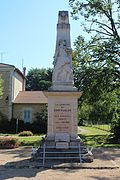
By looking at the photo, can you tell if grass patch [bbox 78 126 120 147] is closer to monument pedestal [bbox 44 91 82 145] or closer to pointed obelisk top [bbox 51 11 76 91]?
monument pedestal [bbox 44 91 82 145]

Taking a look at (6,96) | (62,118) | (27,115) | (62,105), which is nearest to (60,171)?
(62,118)

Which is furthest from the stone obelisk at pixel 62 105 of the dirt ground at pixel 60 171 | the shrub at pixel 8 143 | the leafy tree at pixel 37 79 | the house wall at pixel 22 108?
the leafy tree at pixel 37 79

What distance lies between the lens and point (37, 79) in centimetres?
8781

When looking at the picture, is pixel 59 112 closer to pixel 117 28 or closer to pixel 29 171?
pixel 29 171

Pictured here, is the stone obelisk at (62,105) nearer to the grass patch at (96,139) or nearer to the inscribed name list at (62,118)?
the inscribed name list at (62,118)

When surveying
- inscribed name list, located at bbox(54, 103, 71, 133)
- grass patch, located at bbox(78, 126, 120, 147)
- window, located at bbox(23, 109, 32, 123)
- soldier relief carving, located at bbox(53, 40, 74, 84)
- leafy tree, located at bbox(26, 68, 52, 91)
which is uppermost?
leafy tree, located at bbox(26, 68, 52, 91)

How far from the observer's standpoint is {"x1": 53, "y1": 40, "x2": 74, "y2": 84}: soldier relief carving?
50.9ft

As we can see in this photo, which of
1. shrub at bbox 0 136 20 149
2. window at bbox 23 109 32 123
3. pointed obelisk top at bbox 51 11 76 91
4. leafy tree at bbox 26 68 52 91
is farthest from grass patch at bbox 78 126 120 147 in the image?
leafy tree at bbox 26 68 52 91

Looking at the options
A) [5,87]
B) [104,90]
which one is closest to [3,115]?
[5,87]

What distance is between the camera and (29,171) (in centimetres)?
1170

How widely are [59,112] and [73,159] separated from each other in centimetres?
228

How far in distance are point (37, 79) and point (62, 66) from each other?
238 feet

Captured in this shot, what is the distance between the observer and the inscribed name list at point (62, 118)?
48.9 feet

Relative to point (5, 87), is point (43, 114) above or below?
below
